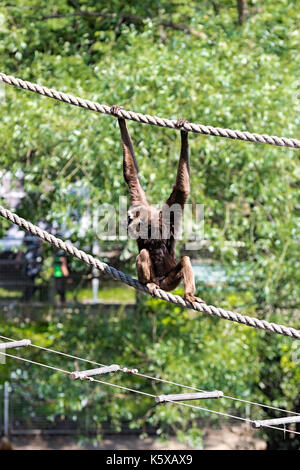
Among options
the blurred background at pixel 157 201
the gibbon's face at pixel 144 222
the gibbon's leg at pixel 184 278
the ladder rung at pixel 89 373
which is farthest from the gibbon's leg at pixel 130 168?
the blurred background at pixel 157 201

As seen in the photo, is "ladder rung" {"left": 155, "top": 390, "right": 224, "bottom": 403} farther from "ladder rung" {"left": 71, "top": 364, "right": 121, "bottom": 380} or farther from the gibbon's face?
the gibbon's face

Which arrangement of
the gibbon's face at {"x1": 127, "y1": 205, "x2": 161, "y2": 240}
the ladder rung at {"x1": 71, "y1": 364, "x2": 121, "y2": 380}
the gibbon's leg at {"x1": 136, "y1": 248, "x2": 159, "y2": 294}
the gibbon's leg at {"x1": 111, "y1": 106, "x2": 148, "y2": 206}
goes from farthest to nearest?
the gibbon's face at {"x1": 127, "y1": 205, "x2": 161, "y2": 240} < the gibbon's leg at {"x1": 136, "y1": 248, "x2": 159, "y2": 294} < the gibbon's leg at {"x1": 111, "y1": 106, "x2": 148, "y2": 206} < the ladder rung at {"x1": 71, "y1": 364, "x2": 121, "y2": 380}

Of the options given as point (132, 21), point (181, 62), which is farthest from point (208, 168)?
point (132, 21)

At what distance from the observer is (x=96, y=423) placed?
Result: 10289 mm

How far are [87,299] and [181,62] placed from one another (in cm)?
357

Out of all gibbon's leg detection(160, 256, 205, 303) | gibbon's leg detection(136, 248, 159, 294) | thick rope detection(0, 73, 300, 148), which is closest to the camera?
thick rope detection(0, 73, 300, 148)

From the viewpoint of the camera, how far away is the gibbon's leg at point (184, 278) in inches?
198

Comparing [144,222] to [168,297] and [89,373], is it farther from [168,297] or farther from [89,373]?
[89,373]

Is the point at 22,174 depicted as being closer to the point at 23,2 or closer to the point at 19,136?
the point at 19,136

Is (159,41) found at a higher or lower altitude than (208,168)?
higher

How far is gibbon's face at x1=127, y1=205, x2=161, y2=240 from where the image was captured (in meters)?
5.47

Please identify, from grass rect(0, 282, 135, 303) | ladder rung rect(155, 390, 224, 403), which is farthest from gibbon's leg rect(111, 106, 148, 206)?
grass rect(0, 282, 135, 303)

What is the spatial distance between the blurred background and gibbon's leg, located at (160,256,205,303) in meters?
2.88

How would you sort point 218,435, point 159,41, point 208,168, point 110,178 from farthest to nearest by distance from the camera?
point 218,435, point 159,41, point 208,168, point 110,178
